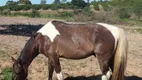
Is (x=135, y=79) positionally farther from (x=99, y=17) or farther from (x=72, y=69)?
(x=99, y=17)

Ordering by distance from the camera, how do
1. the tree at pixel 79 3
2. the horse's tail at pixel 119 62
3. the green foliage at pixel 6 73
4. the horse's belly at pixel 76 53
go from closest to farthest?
the horse's tail at pixel 119 62 → the horse's belly at pixel 76 53 → the green foliage at pixel 6 73 → the tree at pixel 79 3

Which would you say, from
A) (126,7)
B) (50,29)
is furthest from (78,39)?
(126,7)

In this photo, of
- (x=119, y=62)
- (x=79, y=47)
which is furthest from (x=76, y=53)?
(x=119, y=62)

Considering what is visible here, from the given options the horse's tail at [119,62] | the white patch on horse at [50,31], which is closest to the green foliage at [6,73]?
the white patch on horse at [50,31]

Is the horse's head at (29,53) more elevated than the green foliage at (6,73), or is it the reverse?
the horse's head at (29,53)

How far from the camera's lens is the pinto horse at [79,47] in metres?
7.57

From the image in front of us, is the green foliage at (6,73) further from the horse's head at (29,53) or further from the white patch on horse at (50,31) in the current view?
the white patch on horse at (50,31)

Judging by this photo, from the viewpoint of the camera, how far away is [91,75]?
922 centimetres

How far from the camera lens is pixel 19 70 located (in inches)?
297

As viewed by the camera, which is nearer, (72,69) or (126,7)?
(72,69)

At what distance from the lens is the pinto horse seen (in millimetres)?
7570

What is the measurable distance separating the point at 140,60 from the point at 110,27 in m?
3.80

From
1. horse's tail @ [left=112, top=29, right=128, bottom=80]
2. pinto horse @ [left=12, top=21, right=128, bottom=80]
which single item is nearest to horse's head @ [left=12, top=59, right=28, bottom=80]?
pinto horse @ [left=12, top=21, right=128, bottom=80]

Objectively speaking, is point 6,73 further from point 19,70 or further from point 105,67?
point 105,67
